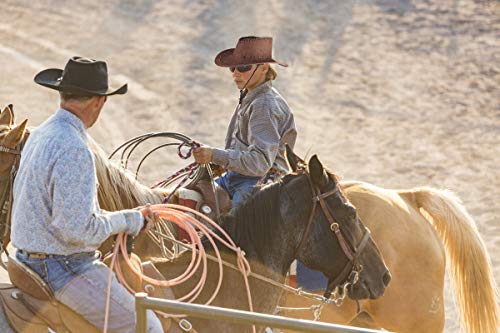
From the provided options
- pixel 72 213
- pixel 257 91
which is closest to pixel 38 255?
pixel 72 213

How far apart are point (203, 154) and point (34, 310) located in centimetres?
240

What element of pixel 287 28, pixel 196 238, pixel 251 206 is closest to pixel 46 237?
pixel 196 238

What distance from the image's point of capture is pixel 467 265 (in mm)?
7500

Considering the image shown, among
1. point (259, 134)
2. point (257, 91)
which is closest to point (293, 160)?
point (259, 134)

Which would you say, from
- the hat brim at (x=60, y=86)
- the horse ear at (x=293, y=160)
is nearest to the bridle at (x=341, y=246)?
the horse ear at (x=293, y=160)

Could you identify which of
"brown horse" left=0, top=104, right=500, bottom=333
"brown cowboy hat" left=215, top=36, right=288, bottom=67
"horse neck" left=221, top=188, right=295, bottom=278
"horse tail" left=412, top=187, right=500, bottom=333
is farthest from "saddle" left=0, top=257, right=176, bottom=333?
"horse tail" left=412, top=187, right=500, bottom=333

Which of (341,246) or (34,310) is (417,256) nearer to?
(341,246)

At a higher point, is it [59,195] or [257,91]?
[59,195]

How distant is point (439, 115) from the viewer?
1689cm

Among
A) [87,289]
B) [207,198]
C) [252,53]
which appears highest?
[252,53]

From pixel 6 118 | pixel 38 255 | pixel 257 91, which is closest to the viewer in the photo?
pixel 38 255

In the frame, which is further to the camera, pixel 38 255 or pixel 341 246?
pixel 341 246

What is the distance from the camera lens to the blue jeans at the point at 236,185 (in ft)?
23.9

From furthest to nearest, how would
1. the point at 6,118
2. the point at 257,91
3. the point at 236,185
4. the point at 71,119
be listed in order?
1. the point at 236,185
2. the point at 257,91
3. the point at 6,118
4. the point at 71,119
